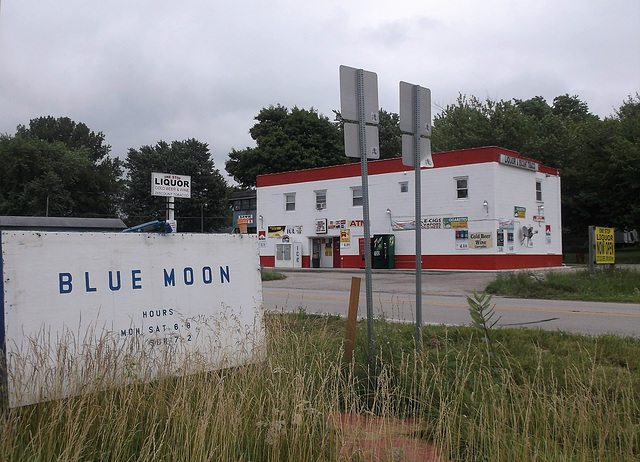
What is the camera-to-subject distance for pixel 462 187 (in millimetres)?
31172

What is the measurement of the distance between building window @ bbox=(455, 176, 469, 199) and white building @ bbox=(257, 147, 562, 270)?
2.1 inches

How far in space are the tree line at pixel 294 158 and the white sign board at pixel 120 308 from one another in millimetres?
38517

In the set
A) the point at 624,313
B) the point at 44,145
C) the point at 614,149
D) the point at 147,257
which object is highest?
the point at 44,145

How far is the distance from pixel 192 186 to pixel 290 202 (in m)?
30.4

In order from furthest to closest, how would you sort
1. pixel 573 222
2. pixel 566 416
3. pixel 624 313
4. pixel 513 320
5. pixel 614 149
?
pixel 573 222
pixel 614 149
pixel 624 313
pixel 513 320
pixel 566 416

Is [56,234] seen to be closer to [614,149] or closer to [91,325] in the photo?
[91,325]

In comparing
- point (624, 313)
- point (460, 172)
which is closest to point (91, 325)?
point (624, 313)

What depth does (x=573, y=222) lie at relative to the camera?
48.0 meters

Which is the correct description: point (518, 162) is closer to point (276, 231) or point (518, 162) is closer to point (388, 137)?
point (276, 231)

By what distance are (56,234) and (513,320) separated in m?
9.06

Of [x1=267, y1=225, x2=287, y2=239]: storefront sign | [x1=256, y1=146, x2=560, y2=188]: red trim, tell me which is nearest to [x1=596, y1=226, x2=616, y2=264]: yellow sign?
[x1=256, y1=146, x2=560, y2=188]: red trim

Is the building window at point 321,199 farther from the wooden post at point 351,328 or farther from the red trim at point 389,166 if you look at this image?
the wooden post at point 351,328

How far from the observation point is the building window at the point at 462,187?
1216 inches

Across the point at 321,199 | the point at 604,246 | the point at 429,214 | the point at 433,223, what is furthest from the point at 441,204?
the point at 604,246
